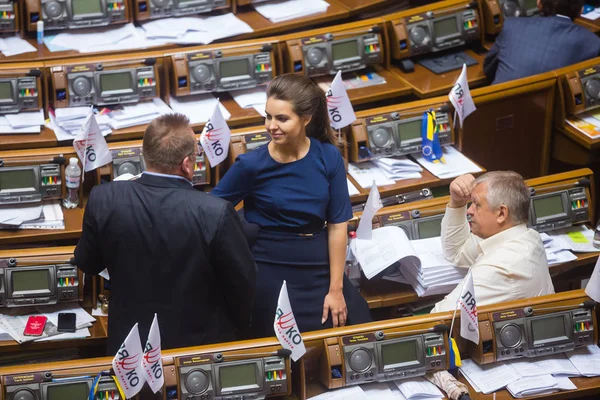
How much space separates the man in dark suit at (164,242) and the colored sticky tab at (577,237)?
195cm

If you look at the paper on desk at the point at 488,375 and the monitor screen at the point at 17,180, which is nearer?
the paper on desk at the point at 488,375

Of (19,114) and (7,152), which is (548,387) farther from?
(19,114)

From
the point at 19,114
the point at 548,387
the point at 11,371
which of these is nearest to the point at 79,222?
the point at 19,114

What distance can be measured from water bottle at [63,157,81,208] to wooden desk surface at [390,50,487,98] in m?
2.04

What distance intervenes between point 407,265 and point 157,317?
1354 mm

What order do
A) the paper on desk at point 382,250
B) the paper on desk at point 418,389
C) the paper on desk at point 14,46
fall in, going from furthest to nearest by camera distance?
the paper on desk at point 14,46 → the paper on desk at point 382,250 → the paper on desk at point 418,389

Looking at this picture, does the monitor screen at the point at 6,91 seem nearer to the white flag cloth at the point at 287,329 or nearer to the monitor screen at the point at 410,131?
the monitor screen at the point at 410,131

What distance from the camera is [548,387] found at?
3479 millimetres

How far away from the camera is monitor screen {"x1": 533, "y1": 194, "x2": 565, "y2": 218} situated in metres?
4.51

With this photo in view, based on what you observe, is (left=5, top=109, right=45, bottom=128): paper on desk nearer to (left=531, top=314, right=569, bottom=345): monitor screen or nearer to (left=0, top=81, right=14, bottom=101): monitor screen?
(left=0, top=81, right=14, bottom=101): monitor screen

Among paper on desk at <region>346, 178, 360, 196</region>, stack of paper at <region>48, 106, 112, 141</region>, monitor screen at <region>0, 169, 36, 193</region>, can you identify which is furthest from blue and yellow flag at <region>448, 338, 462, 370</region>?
stack of paper at <region>48, 106, 112, 141</region>

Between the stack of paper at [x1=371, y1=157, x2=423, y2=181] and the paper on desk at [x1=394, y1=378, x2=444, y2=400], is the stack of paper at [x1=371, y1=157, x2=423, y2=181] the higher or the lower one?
the higher one

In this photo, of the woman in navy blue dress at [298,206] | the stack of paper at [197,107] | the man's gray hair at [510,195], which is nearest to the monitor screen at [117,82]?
the stack of paper at [197,107]

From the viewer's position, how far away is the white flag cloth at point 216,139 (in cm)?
451
